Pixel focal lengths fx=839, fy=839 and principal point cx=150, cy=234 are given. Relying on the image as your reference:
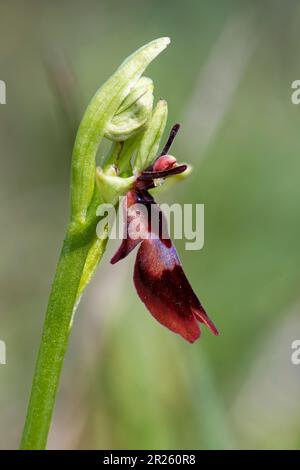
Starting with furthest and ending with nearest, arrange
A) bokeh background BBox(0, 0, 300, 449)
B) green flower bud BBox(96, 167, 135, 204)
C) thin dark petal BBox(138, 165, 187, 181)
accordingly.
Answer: bokeh background BBox(0, 0, 300, 449) < thin dark petal BBox(138, 165, 187, 181) < green flower bud BBox(96, 167, 135, 204)

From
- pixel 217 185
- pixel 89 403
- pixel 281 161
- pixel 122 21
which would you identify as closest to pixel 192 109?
pixel 217 185

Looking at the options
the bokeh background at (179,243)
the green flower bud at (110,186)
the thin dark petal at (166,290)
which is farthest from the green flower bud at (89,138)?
the bokeh background at (179,243)

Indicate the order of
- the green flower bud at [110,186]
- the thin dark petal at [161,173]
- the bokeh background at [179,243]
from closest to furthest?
the green flower bud at [110,186] < the thin dark petal at [161,173] < the bokeh background at [179,243]

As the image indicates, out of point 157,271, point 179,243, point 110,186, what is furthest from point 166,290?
point 179,243

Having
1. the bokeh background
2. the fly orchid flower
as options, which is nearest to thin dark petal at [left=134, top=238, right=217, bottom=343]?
the fly orchid flower

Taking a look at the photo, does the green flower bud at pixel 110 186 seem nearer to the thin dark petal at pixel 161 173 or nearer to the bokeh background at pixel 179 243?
the thin dark petal at pixel 161 173

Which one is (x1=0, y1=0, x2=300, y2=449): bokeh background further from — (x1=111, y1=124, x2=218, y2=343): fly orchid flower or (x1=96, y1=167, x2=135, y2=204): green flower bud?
(x1=96, y1=167, x2=135, y2=204): green flower bud

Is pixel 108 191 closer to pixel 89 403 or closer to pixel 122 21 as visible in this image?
pixel 89 403
